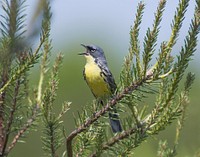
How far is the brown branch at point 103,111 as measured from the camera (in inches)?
50.0

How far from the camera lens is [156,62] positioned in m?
1.22

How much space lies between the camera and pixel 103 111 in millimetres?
1334

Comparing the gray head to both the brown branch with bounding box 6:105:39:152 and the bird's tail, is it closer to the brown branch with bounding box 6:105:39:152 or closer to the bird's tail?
the bird's tail

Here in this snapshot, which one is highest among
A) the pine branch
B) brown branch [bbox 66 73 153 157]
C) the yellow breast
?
the pine branch

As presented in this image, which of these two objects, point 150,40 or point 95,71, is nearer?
point 150,40

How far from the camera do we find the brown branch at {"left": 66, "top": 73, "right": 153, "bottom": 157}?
1270 millimetres

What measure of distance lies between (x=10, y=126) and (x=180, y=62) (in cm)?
47

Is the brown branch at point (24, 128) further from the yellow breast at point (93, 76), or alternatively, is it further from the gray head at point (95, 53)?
the gray head at point (95, 53)

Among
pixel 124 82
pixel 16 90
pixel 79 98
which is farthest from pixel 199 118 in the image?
pixel 79 98

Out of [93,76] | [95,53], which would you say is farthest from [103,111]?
[95,53]

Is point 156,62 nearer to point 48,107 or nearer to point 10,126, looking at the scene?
point 48,107

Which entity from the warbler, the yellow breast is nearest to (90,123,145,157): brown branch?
the warbler

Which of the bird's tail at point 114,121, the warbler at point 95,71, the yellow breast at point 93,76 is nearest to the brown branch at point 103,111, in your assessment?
the bird's tail at point 114,121

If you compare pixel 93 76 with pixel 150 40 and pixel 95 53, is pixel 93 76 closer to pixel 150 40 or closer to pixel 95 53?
pixel 95 53
